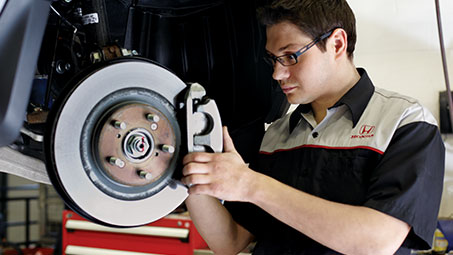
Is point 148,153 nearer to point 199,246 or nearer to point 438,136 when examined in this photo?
point 438,136

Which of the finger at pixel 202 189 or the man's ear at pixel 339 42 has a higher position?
the man's ear at pixel 339 42

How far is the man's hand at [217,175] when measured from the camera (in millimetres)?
744

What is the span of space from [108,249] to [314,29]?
170 centimetres

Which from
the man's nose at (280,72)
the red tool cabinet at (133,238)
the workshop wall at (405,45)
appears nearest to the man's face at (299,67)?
the man's nose at (280,72)

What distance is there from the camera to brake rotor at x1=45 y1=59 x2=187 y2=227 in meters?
0.70

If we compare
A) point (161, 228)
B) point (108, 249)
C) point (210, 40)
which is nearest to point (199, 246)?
point (161, 228)

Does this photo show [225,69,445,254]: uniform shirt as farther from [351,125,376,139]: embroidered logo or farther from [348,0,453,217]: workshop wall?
[348,0,453,217]: workshop wall

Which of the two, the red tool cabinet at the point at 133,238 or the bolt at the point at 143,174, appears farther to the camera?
the red tool cabinet at the point at 133,238

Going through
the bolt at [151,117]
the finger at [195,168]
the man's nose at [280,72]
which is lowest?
the finger at [195,168]

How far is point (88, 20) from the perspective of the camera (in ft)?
2.92

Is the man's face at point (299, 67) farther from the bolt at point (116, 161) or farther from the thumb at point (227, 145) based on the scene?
the bolt at point (116, 161)

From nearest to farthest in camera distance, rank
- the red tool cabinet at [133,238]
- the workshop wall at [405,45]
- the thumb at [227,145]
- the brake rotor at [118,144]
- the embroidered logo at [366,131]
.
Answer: the brake rotor at [118,144], the thumb at [227,145], the embroidered logo at [366,131], the red tool cabinet at [133,238], the workshop wall at [405,45]

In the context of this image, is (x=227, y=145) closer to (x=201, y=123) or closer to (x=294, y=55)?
(x=201, y=123)

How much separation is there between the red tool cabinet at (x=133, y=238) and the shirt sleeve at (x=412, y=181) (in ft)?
4.38
